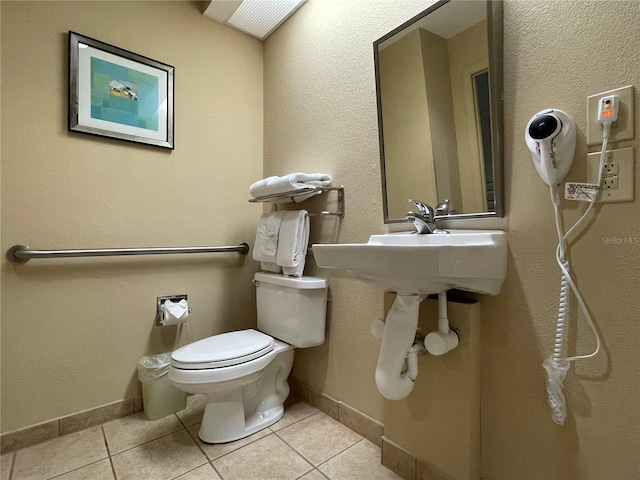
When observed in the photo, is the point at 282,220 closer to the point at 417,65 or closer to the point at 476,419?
the point at 417,65

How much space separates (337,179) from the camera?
153 cm

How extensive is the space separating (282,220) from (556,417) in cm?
126

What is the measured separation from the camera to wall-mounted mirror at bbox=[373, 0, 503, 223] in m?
0.99

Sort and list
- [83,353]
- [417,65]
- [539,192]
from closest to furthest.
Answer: [539,192]
[417,65]
[83,353]

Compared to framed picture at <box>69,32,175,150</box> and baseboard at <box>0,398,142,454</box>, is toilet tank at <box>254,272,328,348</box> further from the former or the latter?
framed picture at <box>69,32,175,150</box>

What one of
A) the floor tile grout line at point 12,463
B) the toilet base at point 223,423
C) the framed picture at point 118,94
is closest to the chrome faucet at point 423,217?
the toilet base at point 223,423

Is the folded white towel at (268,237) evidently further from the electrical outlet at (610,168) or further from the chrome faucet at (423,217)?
the electrical outlet at (610,168)

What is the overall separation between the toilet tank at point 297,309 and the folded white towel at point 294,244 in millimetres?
54

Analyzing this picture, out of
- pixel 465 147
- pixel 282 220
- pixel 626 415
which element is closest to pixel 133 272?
pixel 282 220

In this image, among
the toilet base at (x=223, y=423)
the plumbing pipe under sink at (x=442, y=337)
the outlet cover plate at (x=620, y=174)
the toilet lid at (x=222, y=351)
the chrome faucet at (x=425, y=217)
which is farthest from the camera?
the toilet base at (x=223, y=423)

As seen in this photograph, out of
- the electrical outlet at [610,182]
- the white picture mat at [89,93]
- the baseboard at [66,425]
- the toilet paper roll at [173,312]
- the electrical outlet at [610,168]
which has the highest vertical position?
the white picture mat at [89,93]

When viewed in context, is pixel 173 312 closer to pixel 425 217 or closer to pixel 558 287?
pixel 425 217

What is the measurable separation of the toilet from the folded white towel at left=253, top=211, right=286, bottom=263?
10 centimetres

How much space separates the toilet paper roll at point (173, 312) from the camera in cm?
157
